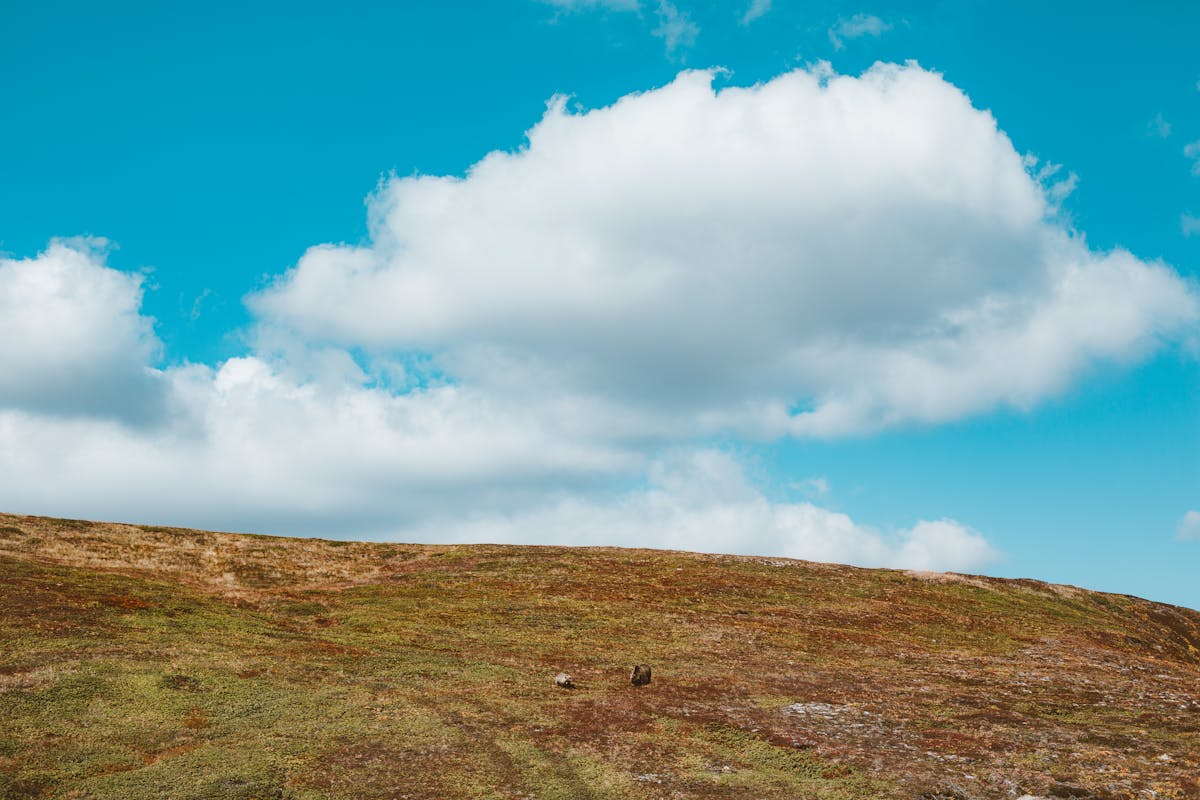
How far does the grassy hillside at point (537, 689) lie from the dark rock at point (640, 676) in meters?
0.79

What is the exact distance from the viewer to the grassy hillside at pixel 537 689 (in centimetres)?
2497

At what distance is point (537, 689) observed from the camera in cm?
3594

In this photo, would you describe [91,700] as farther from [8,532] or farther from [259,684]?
[8,532]

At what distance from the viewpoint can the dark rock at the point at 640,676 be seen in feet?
123

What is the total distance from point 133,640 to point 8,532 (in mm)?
40128

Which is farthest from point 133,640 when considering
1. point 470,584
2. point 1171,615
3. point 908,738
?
point 1171,615

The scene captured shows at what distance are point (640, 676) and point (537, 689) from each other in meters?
5.00

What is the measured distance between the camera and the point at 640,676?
123 ft

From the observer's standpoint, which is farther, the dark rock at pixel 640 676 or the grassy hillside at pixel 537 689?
the dark rock at pixel 640 676

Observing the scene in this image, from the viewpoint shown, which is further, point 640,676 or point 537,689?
point 640,676

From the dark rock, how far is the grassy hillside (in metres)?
0.79

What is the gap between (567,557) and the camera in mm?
80062

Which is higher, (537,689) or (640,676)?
(640,676)

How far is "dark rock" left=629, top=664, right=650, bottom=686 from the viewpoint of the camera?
123 feet
